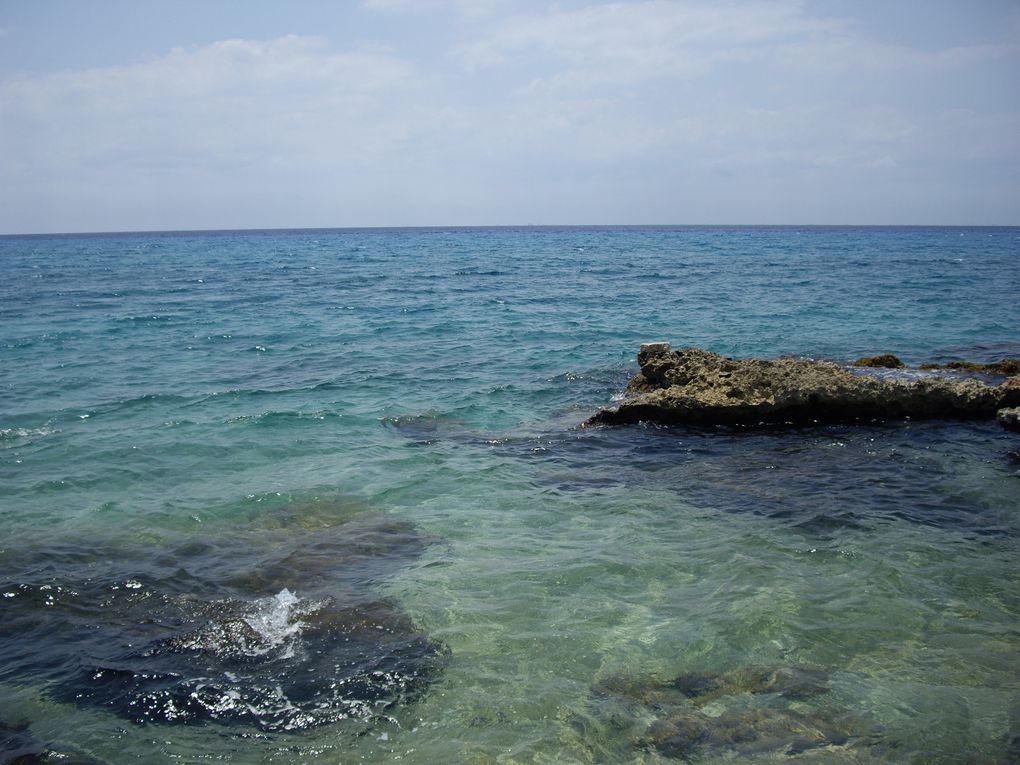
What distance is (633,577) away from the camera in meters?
7.23

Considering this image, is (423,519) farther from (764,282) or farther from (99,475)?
(764,282)

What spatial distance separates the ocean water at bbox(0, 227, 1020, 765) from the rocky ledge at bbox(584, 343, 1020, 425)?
37 centimetres

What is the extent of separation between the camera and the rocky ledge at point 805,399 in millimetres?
11680

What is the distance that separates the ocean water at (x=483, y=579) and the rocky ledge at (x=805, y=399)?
372 millimetres

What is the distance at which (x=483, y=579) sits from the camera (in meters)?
7.34

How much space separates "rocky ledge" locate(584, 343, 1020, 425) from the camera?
38.3 feet

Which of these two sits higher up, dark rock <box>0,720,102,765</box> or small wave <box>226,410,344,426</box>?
small wave <box>226,410,344,426</box>

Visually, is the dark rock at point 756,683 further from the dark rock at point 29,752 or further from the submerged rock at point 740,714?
the dark rock at point 29,752

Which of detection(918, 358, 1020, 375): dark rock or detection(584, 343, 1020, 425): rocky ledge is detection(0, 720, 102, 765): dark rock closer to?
detection(584, 343, 1020, 425): rocky ledge

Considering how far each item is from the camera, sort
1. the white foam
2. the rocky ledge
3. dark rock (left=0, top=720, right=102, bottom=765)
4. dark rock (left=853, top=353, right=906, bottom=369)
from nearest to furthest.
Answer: dark rock (left=0, top=720, right=102, bottom=765)
the white foam
the rocky ledge
dark rock (left=853, top=353, right=906, bottom=369)

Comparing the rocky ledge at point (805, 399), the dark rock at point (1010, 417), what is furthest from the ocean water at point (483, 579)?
the rocky ledge at point (805, 399)

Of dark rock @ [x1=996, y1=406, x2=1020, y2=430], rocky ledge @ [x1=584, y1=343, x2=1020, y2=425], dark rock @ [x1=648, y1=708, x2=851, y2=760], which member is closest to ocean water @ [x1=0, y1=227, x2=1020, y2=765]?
dark rock @ [x1=648, y1=708, x2=851, y2=760]

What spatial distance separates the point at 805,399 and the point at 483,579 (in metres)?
6.77

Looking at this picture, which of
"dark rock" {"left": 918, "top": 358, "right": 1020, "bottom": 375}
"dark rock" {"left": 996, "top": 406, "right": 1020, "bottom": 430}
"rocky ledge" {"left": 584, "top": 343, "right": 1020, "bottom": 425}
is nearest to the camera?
"dark rock" {"left": 996, "top": 406, "right": 1020, "bottom": 430}
